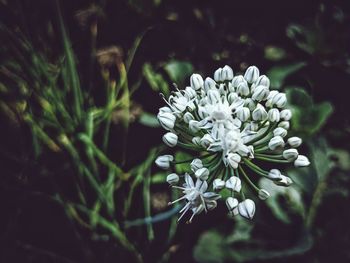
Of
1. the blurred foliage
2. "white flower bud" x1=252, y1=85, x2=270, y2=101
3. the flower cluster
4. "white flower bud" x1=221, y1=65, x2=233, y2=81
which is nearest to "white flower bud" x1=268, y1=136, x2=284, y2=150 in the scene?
the flower cluster

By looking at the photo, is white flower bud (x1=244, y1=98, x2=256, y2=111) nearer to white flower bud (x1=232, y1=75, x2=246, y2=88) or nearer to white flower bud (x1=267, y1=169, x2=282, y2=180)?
white flower bud (x1=232, y1=75, x2=246, y2=88)

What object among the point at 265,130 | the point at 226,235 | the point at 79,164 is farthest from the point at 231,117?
the point at 79,164

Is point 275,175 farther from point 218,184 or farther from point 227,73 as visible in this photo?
point 227,73

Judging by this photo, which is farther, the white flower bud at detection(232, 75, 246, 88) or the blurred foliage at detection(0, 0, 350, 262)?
the blurred foliage at detection(0, 0, 350, 262)

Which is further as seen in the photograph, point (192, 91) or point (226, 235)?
point (226, 235)

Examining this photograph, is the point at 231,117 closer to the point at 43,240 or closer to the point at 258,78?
the point at 258,78

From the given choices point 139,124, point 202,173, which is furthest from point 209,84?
point 139,124

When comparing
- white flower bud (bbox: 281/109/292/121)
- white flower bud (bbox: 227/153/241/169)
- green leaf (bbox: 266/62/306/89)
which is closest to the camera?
white flower bud (bbox: 227/153/241/169)

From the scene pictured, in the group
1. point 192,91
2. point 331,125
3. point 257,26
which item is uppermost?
point 192,91
